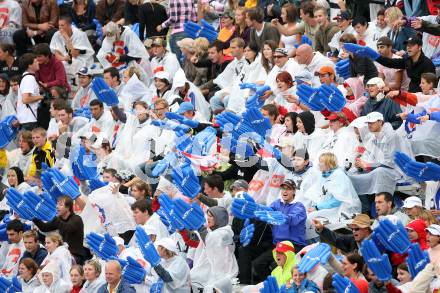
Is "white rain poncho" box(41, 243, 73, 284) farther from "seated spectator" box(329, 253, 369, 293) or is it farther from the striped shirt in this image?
the striped shirt

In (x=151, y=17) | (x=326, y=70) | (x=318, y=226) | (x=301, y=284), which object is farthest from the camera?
(x=151, y=17)

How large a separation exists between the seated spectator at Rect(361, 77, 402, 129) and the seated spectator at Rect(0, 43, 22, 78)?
615 centimetres

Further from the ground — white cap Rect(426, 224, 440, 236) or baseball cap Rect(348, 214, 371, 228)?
white cap Rect(426, 224, 440, 236)

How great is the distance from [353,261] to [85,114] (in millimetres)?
6582

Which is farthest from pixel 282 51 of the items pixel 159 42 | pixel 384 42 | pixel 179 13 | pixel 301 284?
pixel 301 284

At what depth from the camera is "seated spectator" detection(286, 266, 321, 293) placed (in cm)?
1215

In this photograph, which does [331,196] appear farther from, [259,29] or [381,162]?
[259,29]

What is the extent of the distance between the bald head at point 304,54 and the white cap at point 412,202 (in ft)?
12.4

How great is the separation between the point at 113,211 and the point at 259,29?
3.86m

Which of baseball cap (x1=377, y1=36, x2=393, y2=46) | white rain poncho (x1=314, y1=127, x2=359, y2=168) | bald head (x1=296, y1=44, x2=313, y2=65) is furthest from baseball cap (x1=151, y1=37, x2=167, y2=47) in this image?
white rain poncho (x1=314, y1=127, x2=359, y2=168)

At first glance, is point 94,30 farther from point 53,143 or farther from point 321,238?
point 321,238

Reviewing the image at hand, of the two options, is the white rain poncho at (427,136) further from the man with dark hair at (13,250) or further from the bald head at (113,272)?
the man with dark hair at (13,250)

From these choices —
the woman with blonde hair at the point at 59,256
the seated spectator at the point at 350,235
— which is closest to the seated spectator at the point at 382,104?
the seated spectator at the point at 350,235

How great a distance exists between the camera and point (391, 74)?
15.9m
